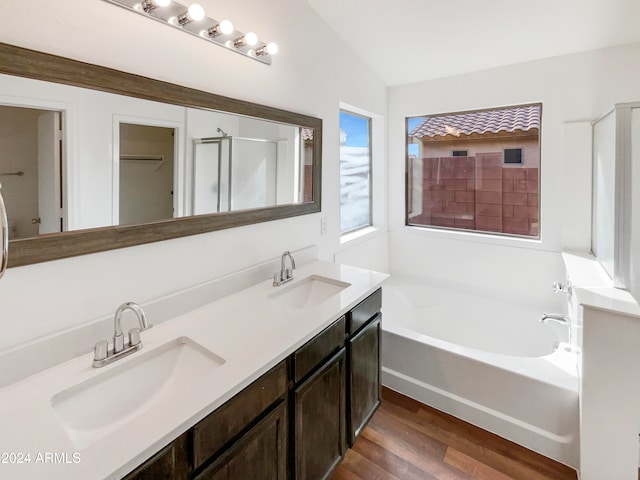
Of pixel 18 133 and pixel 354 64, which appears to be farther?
pixel 354 64

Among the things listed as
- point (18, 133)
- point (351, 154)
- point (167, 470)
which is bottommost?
point (167, 470)

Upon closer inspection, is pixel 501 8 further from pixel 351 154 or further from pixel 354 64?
pixel 351 154

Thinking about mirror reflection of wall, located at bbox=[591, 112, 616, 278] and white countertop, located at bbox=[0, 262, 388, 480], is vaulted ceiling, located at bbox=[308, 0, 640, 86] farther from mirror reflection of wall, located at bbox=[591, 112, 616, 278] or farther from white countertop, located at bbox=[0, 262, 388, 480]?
white countertop, located at bbox=[0, 262, 388, 480]

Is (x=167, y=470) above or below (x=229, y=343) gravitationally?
below

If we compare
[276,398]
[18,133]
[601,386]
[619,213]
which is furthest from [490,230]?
[18,133]

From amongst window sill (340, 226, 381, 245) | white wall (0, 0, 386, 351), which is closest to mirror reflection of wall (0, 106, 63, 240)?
white wall (0, 0, 386, 351)

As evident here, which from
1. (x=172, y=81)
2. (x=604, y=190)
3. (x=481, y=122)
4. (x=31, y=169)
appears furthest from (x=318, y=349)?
(x=481, y=122)

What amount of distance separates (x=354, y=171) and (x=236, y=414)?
8.25 feet

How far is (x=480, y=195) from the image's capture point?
306cm

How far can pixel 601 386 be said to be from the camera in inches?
61.7

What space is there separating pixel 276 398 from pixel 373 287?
806mm

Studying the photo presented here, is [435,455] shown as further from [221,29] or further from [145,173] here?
[221,29]

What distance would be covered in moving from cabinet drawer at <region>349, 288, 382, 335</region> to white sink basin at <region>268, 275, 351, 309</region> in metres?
0.15

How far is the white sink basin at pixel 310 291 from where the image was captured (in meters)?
1.81
